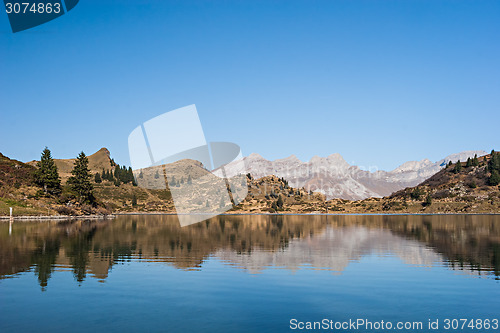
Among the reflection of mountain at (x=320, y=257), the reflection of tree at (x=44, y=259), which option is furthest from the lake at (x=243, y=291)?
the reflection of mountain at (x=320, y=257)

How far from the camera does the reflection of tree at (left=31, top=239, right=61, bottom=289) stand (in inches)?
1807

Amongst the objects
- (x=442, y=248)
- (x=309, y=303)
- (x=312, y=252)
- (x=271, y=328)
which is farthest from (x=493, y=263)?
(x=271, y=328)

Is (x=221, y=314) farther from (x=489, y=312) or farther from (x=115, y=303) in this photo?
(x=489, y=312)

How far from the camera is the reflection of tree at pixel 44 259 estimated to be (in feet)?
151

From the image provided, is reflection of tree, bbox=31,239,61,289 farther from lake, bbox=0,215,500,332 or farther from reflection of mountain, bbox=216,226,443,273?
reflection of mountain, bbox=216,226,443,273

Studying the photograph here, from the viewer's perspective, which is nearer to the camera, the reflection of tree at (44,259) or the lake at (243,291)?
the lake at (243,291)

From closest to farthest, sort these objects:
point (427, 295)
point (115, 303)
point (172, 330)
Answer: point (172, 330) → point (115, 303) → point (427, 295)

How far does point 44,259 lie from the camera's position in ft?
192

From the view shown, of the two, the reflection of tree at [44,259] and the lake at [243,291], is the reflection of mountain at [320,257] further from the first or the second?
Result: the reflection of tree at [44,259]

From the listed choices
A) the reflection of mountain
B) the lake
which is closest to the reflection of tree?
the lake

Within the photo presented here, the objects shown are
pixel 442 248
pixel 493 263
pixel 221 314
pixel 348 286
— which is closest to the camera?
pixel 221 314

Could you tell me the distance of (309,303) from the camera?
35.3m

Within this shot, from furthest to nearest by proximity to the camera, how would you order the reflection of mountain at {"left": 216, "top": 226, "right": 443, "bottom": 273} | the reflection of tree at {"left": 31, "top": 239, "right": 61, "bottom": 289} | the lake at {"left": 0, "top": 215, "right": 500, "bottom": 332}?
1. the reflection of mountain at {"left": 216, "top": 226, "right": 443, "bottom": 273}
2. the reflection of tree at {"left": 31, "top": 239, "right": 61, "bottom": 289}
3. the lake at {"left": 0, "top": 215, "right": 500, "bottom": 332}

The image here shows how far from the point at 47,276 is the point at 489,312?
1748 inches
